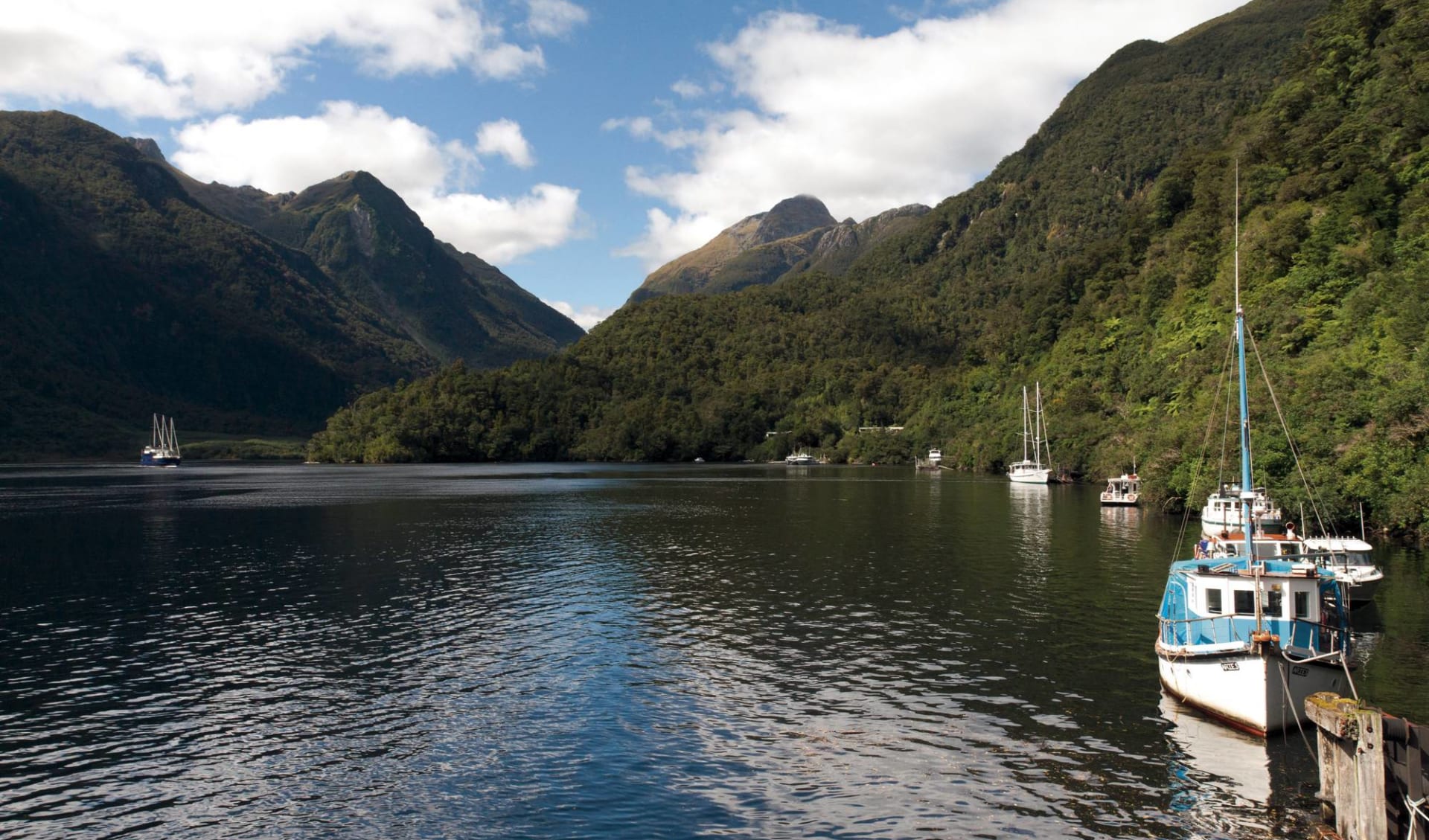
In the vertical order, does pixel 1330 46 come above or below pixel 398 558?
above

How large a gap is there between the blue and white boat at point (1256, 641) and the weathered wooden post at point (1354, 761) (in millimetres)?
5630

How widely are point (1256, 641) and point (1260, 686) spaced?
1.48 m

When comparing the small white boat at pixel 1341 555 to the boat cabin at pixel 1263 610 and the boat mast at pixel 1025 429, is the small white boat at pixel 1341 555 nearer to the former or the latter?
the boat cabin at pixel 1263 610

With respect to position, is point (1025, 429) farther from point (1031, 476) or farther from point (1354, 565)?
point (1354, 565)

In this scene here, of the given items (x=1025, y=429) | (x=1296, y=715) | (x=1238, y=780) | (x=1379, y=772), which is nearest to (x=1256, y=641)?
(x=1296, y=715)

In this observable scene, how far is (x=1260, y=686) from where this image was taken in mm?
25125

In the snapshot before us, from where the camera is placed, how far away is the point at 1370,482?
61.2m

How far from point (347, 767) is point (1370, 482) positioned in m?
66.6

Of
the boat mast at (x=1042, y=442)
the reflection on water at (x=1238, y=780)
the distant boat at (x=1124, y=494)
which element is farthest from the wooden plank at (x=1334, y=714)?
the boat mast at (x=1042, y=442)

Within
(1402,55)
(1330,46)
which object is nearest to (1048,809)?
(1402,55)

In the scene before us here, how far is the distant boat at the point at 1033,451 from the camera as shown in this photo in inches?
5881

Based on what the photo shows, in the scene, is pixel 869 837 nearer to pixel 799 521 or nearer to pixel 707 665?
pixel 707 665

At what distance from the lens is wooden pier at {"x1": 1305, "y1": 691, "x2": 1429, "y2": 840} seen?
58.2 ft

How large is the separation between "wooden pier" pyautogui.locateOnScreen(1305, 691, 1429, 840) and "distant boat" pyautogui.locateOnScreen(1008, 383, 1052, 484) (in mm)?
134222
